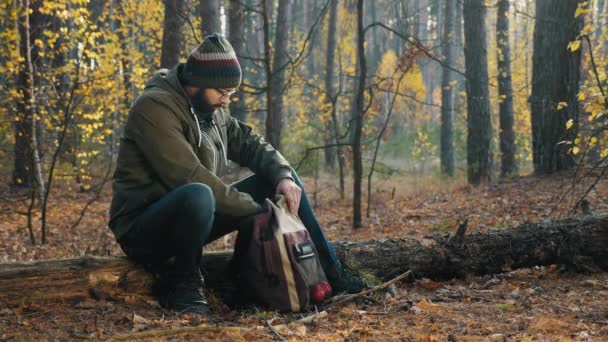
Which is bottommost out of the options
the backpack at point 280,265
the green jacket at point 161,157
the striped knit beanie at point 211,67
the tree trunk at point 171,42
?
the backpack at point 280,265

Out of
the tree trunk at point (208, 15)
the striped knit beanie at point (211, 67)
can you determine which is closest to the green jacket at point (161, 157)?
the striped knit beanie at point (211, 67)

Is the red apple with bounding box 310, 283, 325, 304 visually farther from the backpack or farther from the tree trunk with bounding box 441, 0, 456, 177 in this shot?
the tree trunk with bounding box 441, 0, 456, 177

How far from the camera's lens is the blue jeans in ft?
10.9

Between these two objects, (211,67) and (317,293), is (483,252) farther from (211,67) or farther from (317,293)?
(211,67)

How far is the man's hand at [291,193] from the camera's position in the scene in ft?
12.1

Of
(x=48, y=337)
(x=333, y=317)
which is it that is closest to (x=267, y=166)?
(x=333, y=317)

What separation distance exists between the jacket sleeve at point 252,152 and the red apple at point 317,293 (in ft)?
2.41

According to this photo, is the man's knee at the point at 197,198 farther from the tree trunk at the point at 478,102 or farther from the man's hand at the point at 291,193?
the tree trunk at the point at 478,102

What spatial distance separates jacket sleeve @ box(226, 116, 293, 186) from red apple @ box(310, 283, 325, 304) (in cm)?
74

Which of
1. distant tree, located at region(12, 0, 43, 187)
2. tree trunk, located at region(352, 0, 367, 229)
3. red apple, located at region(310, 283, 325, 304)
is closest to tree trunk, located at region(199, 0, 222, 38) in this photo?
distant tree, located at region(12, 0, 43, 187)

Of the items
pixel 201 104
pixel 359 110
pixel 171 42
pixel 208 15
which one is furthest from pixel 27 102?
pixel 201 104

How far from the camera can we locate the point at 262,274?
140 inches

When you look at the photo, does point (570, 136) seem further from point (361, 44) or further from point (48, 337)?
point (48, 337)

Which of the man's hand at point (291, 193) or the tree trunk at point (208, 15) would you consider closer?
the man's hand at point (291, 193)
